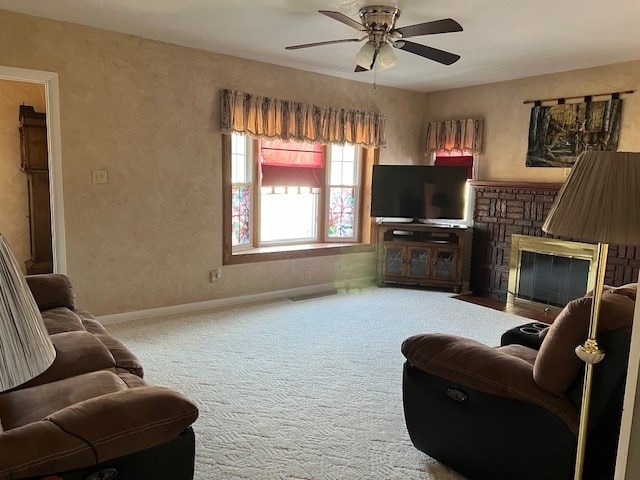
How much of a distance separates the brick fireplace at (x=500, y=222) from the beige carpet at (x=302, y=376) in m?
0.62

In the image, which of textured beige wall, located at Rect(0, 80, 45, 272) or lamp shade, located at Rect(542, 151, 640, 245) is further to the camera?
textured beige wall, located at Rect(0, 80, 45, 272)

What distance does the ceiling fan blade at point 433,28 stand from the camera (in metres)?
2.79

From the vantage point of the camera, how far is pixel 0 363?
0.90 metres

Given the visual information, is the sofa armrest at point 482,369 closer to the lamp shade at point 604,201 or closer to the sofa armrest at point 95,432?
the lamp shade at point 604,201

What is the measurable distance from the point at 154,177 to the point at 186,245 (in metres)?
0.70

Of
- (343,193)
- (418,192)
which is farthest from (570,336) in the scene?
(343,193)

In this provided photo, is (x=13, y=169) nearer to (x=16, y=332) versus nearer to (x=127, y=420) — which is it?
(x=127, y=420)

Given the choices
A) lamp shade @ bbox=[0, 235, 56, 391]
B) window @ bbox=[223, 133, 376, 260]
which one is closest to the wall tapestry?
window @ bbox=[223, 133, 376, 260]

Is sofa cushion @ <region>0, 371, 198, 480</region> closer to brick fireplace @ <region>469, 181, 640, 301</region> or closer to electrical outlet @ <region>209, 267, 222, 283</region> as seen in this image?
electrical outlet @ <region>209, 267, 222, 283</region>

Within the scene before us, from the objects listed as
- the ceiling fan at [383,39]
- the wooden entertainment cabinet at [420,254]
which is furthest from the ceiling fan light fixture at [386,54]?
the wooden entertainment cabinet at [420,254]

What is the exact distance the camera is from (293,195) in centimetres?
556

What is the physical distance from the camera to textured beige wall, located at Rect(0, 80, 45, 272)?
482 cm

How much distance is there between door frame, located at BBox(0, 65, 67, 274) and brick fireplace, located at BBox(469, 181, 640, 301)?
432 centimetres

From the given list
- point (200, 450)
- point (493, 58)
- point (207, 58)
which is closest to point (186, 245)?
point (207, 58)
